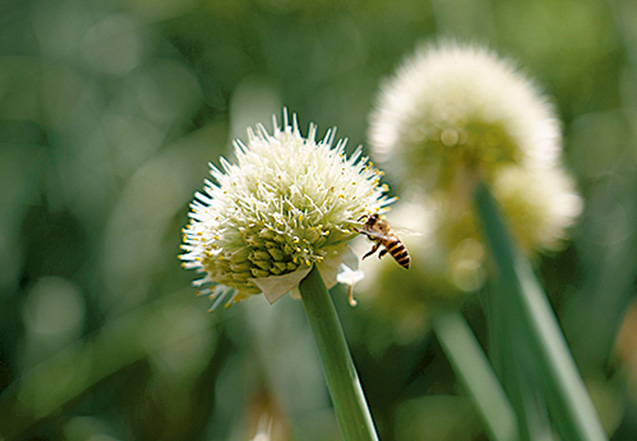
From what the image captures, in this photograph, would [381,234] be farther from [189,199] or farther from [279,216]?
[189,199]

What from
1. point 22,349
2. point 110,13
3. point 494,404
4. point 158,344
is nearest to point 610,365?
point 494,404

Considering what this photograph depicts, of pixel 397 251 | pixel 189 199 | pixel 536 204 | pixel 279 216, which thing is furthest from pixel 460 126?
pixel 189 199

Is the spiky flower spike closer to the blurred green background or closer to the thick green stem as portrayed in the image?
the thick green stem

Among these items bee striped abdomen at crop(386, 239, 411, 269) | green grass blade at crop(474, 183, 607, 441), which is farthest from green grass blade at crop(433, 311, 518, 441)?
bee striped abdomen at crop(386, 239, 411, 269)

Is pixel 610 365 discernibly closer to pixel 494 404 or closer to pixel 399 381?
pixel 399 381

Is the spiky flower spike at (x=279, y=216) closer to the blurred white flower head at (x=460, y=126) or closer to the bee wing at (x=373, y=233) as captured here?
the bee wing at (x=373, y=233)
